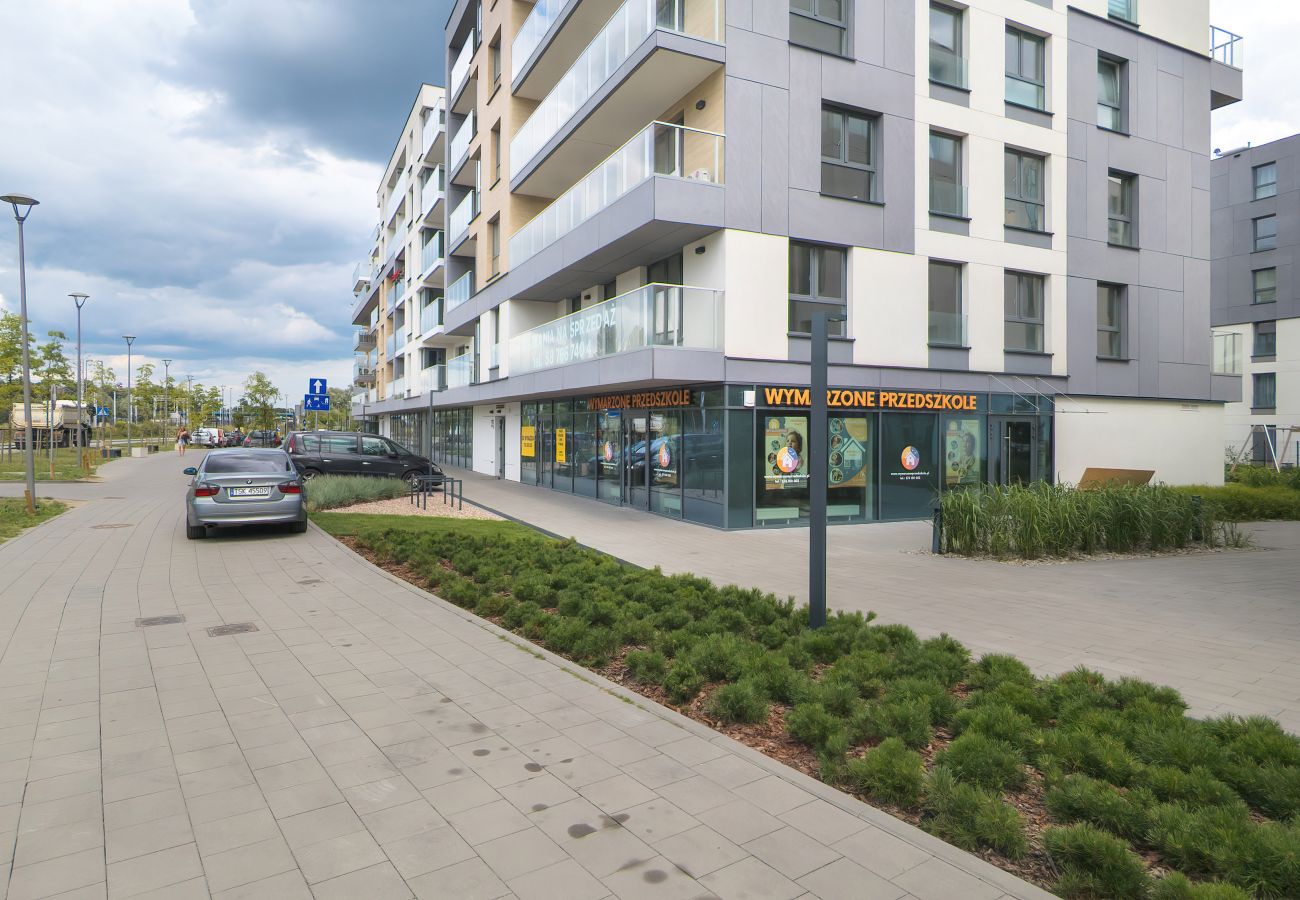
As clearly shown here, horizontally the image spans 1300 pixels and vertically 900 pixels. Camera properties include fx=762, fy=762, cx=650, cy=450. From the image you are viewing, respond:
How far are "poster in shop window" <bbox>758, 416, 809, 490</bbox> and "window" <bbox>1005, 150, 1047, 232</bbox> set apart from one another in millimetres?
7607

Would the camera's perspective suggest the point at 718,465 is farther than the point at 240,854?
Yes

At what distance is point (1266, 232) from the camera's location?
1615 inches

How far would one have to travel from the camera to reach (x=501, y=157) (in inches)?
917

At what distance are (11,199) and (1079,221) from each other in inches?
974

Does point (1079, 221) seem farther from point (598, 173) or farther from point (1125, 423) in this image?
point (598, 173)

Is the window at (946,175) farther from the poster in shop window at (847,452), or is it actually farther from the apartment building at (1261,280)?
the apartment building at (1261,280)

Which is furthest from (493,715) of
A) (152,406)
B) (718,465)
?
(152,406)

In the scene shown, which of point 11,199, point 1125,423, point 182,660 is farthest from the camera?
point 1125,423

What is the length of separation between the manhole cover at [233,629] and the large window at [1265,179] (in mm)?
52047

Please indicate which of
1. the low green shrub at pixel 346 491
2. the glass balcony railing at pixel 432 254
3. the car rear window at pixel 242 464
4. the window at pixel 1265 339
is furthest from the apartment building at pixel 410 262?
the window at pixel 1265 339

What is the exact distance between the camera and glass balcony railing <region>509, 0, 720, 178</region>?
13852mm

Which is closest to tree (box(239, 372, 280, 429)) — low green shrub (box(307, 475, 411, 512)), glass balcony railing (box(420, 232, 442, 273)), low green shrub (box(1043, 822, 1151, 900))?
glass balcony railing (box(420, 232, 442, 273))

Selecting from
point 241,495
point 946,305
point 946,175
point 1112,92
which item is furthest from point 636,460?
point 1112,92

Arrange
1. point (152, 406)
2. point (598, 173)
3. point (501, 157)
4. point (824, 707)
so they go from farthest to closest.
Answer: point (152, 406), point (501, 157), point (598, 173), point (824, 707)
